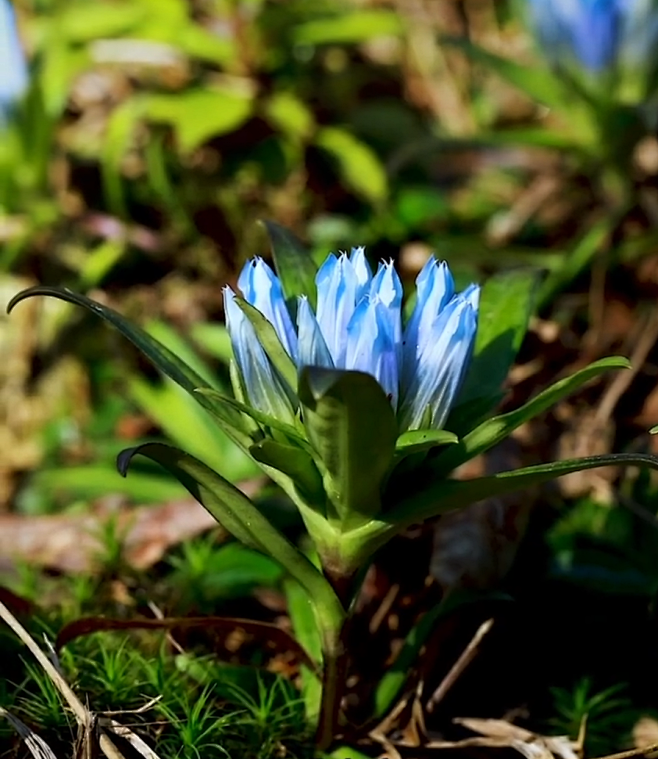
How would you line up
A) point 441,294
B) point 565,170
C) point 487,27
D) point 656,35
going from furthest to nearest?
point 487,27, point 565,170, point 656,35, point 441,294

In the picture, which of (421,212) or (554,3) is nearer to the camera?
(554,3)

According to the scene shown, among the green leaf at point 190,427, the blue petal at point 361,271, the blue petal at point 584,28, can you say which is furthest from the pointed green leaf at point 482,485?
the blue petal at point 584,28

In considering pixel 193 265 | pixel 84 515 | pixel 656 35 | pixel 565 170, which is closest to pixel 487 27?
pixel 565 170

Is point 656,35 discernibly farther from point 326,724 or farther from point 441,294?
point 326,724

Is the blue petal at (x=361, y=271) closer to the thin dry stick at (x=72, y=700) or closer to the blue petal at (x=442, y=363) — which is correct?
the blue petal at (x=442, y=363)

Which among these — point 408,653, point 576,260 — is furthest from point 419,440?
point 576,260

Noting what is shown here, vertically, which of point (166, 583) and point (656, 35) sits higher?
point (656, 35)

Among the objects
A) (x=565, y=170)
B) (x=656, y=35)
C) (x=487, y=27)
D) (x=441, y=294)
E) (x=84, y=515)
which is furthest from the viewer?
(x=487, y=27)

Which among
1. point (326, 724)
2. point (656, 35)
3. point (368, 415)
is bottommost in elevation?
point (326, 724)
